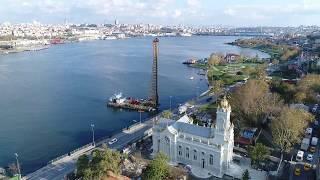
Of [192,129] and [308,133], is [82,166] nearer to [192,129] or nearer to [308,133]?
[192,129]

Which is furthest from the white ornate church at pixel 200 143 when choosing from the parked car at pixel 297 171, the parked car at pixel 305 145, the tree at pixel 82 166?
the parked car at pixel 305 145

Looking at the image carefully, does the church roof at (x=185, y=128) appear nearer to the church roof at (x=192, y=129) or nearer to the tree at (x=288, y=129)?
the church roof at (x=192, y=129)

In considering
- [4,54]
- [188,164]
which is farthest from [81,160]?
[4,54]

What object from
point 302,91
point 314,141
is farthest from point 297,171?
point 302,91

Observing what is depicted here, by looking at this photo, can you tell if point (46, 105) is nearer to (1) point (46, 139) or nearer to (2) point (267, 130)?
(1) point (46, 139)

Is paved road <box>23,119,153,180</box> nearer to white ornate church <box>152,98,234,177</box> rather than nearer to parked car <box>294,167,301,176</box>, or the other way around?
white ornate church <box>152,98,234,177</box>

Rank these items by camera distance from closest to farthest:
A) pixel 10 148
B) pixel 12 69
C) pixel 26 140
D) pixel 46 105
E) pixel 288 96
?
pixel 10 148 < pixel 26 140 < pixel 288 96 < pixel 46 105 < pixel 12 69

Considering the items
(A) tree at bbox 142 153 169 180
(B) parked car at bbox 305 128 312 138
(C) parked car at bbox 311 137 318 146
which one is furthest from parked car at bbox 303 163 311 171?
(A) tree at bbox 142 153 169 180
